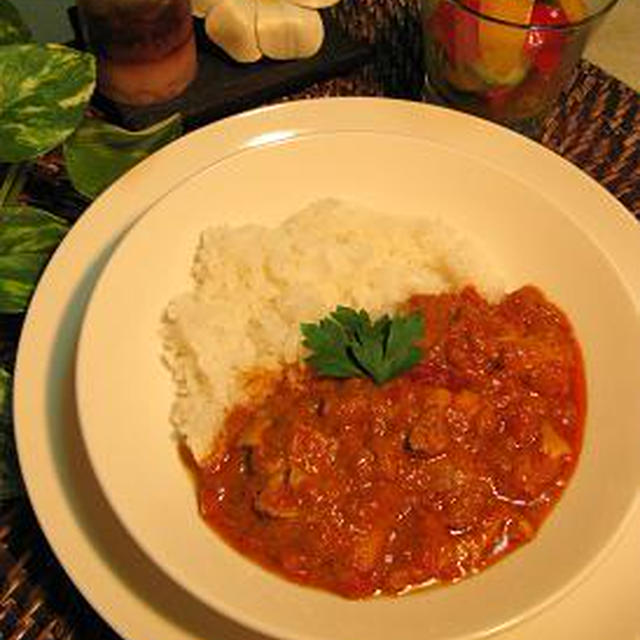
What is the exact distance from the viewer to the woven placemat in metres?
2.33

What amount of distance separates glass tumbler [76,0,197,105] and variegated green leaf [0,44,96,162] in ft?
0.79

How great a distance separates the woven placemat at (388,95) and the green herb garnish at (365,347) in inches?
35.1

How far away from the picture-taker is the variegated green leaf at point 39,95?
281cm

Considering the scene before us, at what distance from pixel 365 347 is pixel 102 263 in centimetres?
87

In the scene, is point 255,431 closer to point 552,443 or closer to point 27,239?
point 552,443

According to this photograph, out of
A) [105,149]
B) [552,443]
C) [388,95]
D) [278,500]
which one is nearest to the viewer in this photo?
[278,500]

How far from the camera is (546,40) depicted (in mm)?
2930

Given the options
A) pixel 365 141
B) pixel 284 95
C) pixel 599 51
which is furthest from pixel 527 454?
pixel 599 51

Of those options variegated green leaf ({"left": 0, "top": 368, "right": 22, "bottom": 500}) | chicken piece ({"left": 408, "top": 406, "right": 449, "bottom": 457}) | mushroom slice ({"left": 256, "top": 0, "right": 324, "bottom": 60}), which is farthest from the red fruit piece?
variegated green leaf ({"left": 0, "top": 368, "right": 22, "bottom": 500})

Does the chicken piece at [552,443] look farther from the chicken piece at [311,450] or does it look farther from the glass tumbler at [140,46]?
the glass tumbler at [140,46]

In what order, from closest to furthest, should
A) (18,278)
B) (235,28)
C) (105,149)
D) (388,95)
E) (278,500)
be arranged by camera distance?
(278,500) < (18,278) < (105,149) < (235,28) < (388,95)

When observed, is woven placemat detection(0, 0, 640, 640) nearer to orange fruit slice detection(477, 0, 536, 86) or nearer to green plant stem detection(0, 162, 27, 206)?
green plant stem detection(0, 162, 27, 206)

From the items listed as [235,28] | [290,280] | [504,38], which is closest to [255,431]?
[290,280]

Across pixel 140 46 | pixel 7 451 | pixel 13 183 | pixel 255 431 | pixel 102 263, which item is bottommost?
pixel 7 451
